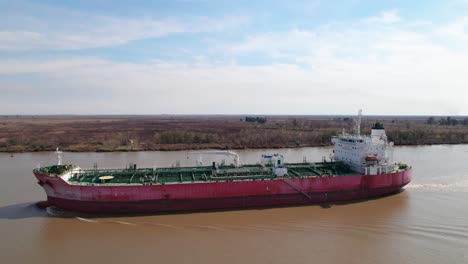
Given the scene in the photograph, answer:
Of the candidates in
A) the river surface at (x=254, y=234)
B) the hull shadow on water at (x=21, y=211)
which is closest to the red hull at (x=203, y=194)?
the river surface at (x=254, y=234)

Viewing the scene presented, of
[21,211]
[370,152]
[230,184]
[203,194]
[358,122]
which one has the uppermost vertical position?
[358,122]

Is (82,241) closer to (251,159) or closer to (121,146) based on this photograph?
(251,159)

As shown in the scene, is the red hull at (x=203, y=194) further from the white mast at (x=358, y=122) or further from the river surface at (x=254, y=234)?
the white mast at (x=358, y=122)

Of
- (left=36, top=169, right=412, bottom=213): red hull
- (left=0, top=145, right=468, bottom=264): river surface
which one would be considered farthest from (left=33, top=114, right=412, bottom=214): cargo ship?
(left=0, top=145, right=468, bottom=264): river surface

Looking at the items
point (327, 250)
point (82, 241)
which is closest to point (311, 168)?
point (327, 250)

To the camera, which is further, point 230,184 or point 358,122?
point 358,122

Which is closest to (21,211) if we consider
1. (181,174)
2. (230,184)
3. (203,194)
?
(181,174)

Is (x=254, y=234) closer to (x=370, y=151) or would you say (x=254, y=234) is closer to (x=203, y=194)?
(x=203, y=194)
